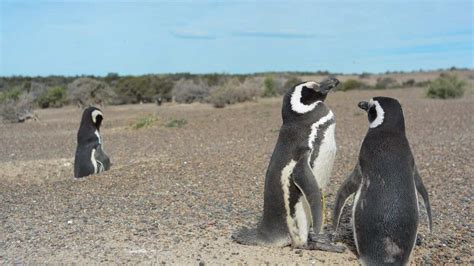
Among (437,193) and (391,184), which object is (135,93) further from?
(391,184)

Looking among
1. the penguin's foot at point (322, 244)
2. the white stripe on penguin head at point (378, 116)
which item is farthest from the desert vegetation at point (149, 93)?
the white stripe on penguin head at point (378, 116)

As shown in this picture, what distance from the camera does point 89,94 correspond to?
33.3 m

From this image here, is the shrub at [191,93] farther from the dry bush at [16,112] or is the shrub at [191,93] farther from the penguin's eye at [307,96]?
the penguin's eye at [307,96]

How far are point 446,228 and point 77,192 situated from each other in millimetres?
5281

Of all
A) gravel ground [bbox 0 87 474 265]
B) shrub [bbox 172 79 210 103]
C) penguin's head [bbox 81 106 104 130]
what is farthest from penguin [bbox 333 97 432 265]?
shrub [bbox 172 79 210 103]

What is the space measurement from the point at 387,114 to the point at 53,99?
33.1 metres

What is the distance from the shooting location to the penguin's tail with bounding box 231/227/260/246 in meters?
5.35

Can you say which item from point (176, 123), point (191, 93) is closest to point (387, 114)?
point (176, 123)

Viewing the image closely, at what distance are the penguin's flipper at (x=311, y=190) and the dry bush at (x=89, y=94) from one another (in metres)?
29.6

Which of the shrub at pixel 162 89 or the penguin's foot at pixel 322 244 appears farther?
the shrub at pixel 162 89

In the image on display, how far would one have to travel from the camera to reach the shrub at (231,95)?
28734 mm

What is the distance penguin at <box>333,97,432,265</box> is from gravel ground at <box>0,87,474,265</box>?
0.36 metres

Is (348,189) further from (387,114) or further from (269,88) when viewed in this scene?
(269,88)

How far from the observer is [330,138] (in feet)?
16.5
